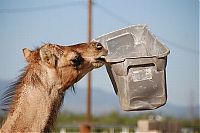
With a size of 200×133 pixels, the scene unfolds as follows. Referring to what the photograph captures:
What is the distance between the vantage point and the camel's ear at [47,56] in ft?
17.3

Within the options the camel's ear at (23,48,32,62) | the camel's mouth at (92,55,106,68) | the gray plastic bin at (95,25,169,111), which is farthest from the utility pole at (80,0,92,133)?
the camel's mouth at (92,55,106,68)

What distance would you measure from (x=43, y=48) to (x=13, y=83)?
1.47 feet

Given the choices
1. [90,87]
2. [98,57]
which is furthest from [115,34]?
[90,87]

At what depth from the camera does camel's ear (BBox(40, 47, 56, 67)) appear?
17.3ft

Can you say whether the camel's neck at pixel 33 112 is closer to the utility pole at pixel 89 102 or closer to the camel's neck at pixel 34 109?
the camel's neck at pixel 34 109

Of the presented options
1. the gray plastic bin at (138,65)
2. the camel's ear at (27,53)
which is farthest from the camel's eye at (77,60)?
the camel's ear at (27,53)

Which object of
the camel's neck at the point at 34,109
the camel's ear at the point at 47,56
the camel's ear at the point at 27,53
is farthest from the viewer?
the camel's ear at the point at 27,53

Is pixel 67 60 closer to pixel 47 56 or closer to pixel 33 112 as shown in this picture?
pixel 47 56

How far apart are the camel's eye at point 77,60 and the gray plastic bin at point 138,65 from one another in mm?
241

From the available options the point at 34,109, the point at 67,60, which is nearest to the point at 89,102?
the point at 67,60

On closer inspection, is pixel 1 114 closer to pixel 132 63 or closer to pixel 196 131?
pixel 132 63

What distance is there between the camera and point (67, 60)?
5.36 m

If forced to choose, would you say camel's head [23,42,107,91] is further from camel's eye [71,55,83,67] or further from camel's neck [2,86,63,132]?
camel's neck [2,86,63,132]

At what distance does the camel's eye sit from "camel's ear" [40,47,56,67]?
174 mm
